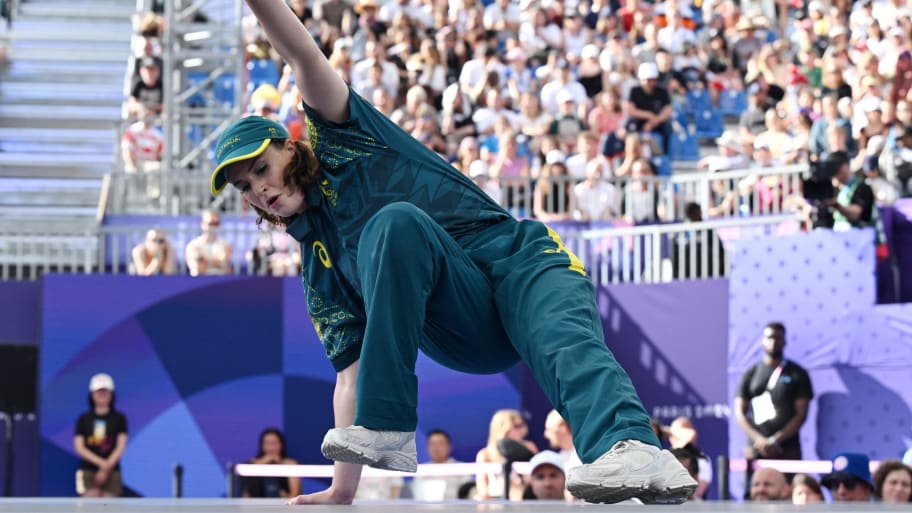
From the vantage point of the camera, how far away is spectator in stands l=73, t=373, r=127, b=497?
40.1 feet

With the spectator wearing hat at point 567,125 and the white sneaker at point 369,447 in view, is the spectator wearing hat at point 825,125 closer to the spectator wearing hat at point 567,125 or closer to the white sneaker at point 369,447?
the spectator wearing hat at point 567,125

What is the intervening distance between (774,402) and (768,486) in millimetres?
2466

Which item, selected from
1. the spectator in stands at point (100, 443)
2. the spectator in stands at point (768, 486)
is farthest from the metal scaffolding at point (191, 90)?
the spectator in stands at point (768, 486)

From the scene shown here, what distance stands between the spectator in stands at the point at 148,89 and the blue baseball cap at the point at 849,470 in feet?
28.1

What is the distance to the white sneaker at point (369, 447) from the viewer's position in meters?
4.30

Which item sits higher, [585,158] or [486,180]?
[585,158]

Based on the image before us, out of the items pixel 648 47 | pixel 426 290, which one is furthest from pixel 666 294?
pixel 426 290

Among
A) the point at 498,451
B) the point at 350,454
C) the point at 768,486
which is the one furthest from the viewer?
the point at 498,451

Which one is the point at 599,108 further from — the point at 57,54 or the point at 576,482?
the point at 576,482

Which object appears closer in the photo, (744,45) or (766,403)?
(766,403)

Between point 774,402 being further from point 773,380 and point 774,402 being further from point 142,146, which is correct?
point 142,146

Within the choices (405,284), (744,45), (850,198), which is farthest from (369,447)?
(744,45)

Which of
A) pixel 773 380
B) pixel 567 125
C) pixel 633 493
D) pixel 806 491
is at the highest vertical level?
pixel 567 125

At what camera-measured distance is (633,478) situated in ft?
13.1
